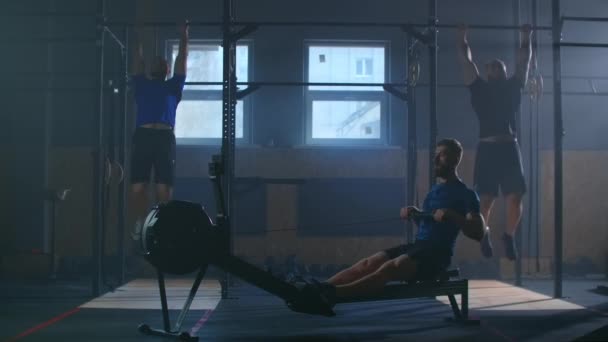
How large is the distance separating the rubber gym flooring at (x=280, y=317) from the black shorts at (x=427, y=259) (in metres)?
0.33

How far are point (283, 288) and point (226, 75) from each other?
2171 millimetres

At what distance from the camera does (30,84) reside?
749 cm

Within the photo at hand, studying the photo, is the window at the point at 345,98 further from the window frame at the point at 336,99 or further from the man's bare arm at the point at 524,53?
the man's bare arm at the point at 524,53

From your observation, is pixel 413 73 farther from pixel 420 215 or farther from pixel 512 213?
pixel 420 215

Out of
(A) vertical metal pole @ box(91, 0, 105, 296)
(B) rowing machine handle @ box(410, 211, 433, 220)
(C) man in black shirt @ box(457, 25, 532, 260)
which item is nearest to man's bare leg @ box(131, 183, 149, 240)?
(A) vertical metal pole @ box(91, 0, 105, 296)

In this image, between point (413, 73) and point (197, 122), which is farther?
point (197, 122)

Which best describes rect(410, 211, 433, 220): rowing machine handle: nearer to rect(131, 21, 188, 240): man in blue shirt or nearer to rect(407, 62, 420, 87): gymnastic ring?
rect(407, 62, 420, 87): gymnastic ring

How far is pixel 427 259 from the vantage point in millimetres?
4203

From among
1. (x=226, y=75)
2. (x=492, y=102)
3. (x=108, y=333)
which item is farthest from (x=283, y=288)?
(x=492, y=102)

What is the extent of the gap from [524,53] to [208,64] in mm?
3261

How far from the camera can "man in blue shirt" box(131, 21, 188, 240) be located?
5730 mm

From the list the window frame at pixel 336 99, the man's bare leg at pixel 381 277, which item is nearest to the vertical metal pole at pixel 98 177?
the window frame at pixel 336 99

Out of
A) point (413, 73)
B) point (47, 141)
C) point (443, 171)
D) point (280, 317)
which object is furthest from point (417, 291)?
point (47, 141)

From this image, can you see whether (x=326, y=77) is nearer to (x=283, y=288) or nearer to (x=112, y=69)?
(x=112, y=69)
